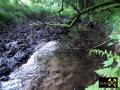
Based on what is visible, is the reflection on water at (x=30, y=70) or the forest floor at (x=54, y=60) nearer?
the forest floor at (x=54, y=60)

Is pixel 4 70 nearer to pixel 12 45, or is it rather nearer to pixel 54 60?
pixel 54 60

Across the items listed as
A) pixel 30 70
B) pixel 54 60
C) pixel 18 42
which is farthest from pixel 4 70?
pixel 18 42

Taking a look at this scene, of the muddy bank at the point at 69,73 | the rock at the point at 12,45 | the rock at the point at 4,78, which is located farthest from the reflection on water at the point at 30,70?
the rock at the point at 12,45

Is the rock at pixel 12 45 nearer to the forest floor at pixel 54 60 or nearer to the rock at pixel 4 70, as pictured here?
the forest floor at pixel 54 60

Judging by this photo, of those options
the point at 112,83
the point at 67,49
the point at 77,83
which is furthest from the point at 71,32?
the point at 112,83

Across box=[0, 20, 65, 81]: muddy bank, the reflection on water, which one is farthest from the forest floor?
the reflection on water

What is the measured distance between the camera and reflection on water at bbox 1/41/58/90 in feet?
21.3

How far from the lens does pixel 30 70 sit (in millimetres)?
7379

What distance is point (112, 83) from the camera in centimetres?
279

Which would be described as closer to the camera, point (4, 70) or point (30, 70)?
point (30, 70)

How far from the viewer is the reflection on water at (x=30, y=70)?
648 cm

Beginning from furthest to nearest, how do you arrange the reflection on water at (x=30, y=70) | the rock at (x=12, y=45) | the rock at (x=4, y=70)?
1. the rock at (x=12, y=45)
2. the rock at (x=4, y=70)
3. the reflection on water at (x=30, y=70)

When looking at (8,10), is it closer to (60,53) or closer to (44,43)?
(44,43)

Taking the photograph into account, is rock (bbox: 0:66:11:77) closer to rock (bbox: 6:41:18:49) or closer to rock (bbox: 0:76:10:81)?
rock (bbox: 0:76:10:81)
